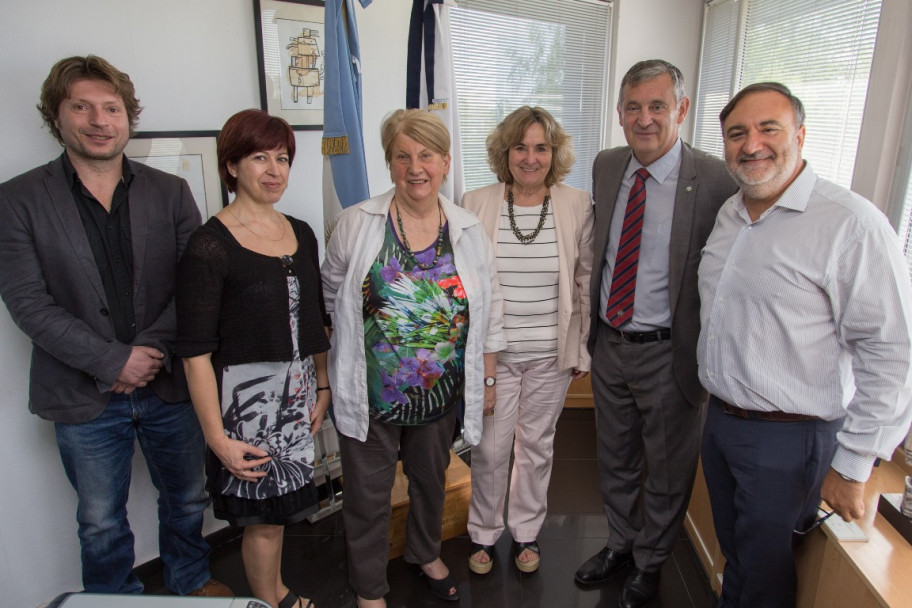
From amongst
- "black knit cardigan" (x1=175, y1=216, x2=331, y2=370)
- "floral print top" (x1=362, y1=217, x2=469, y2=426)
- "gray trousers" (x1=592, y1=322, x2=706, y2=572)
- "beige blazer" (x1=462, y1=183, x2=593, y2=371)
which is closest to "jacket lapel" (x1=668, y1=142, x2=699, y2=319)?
"gray trousers" (x1=592, y1=322, x2=706, y2=572)

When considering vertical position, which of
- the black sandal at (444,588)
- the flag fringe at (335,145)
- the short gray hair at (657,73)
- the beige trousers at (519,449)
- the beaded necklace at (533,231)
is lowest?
the black sandal at (444,588)

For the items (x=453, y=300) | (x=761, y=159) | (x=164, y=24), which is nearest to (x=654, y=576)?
(x=453, y=300)

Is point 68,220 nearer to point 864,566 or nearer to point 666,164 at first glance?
point 666,164

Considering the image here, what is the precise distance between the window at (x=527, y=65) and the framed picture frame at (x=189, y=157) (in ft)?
5.01

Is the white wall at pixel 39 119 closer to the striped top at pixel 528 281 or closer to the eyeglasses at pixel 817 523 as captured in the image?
the striped top at pixel 528 281

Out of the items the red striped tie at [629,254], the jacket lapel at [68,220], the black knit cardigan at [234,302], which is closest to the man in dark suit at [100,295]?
the jacket lapel at [68,220]

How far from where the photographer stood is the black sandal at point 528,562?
2.32 meters

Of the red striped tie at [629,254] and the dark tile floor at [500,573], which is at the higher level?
the red striped tie at [629,254]

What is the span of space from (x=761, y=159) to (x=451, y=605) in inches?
73.5

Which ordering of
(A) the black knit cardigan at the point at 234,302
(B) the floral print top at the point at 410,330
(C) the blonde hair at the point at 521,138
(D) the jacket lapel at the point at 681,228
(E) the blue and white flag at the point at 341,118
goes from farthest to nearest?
(E) the blue and white flag at the point at 341,118 → (C) the blonde hair at the point at 521,138 → (D) the jacket lapel at the point at 681,228 → (B) the floral print top at the point at 410,330 → (A) the black knit cardigan at the point at 234,302

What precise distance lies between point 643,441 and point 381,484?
99cm

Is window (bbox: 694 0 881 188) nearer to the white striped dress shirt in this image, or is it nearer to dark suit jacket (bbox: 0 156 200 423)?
the white striped dress shirt

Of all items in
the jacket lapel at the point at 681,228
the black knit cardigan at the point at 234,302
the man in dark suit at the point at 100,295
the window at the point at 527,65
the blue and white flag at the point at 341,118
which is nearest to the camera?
the black knit cardigan at the point at 234,302

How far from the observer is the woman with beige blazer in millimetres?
2010
